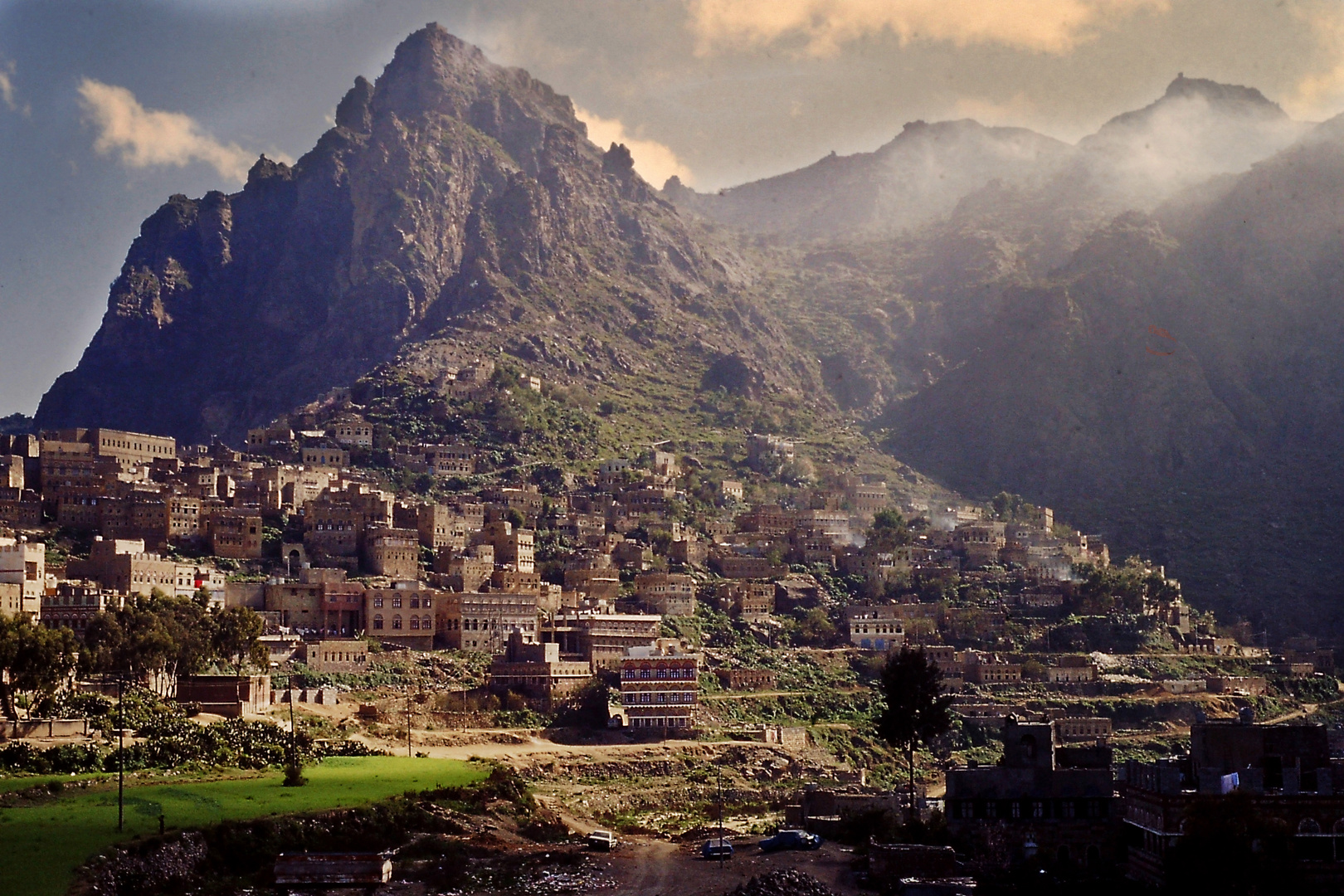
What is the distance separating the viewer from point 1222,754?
50.4m

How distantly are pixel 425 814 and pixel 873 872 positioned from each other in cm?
1493

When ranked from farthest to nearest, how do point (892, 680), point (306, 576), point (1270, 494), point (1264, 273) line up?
point (1264, 273) → point (1270, 494) → point (306, 576) → point (892, 680)

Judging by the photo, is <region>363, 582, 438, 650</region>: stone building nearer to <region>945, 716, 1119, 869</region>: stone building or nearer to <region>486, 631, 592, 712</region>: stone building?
<region>486, 631, 592, 712</region>: stone building

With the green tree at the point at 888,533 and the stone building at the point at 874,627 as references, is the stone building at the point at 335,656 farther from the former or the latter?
the green tree at the point at 888,533

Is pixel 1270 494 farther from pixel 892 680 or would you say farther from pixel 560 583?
pixel 892 680

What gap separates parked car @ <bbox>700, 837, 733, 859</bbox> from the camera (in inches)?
2089

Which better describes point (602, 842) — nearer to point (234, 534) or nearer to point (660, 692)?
point (660, 692)

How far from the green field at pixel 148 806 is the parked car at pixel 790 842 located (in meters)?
12.2

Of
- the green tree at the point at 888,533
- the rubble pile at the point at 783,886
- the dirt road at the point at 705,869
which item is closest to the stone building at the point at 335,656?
the dirt road at the point at 705,869

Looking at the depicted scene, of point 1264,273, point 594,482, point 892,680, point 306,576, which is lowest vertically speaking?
point 892,680

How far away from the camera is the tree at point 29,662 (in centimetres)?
6244

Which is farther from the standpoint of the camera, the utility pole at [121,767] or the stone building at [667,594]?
the stone building at [667,594]

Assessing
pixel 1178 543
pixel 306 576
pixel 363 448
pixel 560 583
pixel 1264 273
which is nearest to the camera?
pixel 306 576

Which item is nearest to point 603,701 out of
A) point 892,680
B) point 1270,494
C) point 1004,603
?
point 892,680
